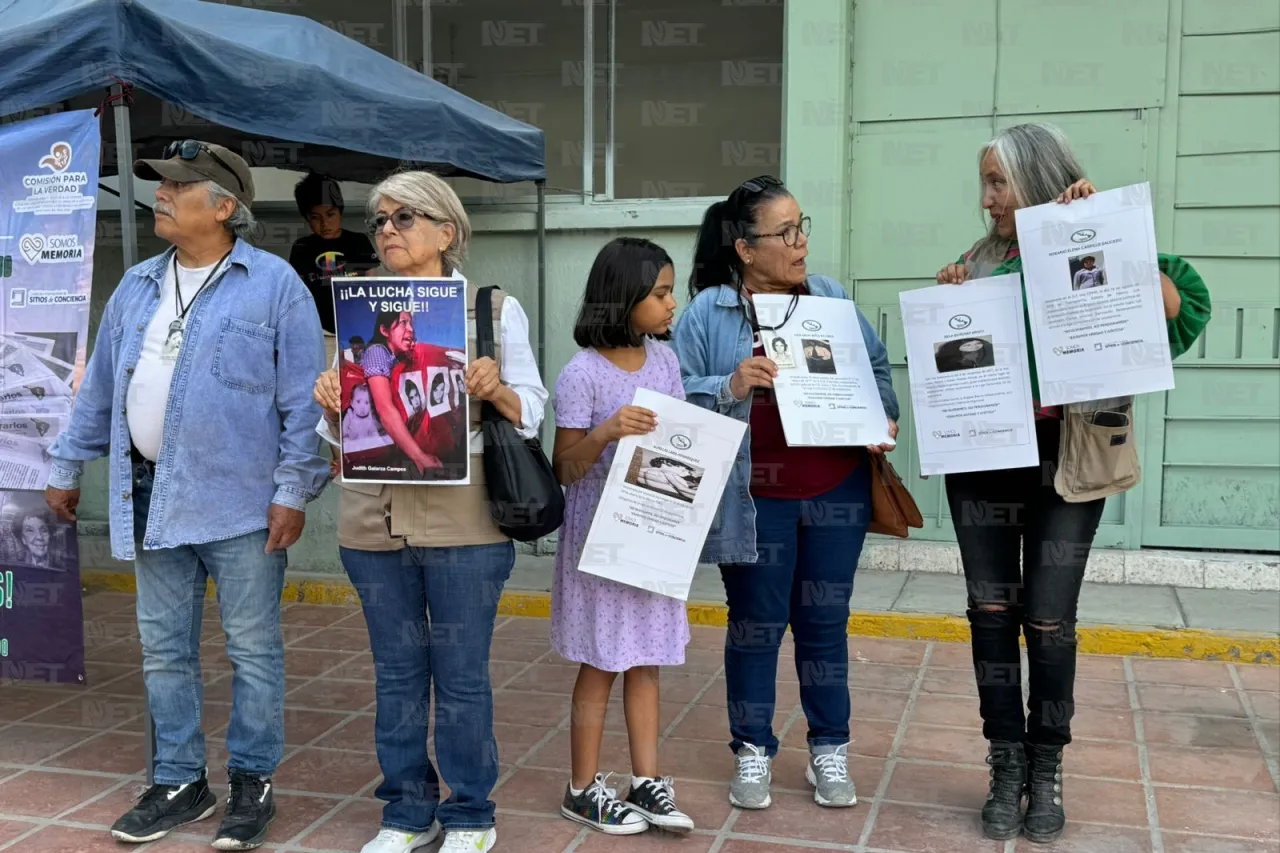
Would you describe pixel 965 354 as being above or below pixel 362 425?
above

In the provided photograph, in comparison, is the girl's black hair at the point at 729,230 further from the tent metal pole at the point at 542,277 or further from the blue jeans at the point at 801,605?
the tent metal pole at the point at 542,277

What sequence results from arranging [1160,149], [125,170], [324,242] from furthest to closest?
[324,242] → [1160,149] → [125,170]

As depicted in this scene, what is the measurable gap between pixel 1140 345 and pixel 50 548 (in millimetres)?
3386

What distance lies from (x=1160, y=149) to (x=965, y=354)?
339 centimetres

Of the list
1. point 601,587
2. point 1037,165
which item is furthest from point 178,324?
point 1037,165

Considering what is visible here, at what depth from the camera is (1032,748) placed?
3383mm

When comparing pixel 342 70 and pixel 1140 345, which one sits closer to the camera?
pixel 1140 345

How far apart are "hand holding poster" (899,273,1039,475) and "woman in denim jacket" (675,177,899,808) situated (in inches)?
6.9

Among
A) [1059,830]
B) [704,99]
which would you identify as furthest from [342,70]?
[704,99]

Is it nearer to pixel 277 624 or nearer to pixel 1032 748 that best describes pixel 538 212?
pixel 277 624

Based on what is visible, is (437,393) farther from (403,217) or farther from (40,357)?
(40,357)

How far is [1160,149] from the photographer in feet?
19.5

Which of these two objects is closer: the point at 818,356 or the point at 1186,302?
the point at 1186,302

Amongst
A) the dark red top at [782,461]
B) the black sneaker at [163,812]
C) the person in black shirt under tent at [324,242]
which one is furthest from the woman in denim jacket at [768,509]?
the person in black shirt under tent at [324,242]
